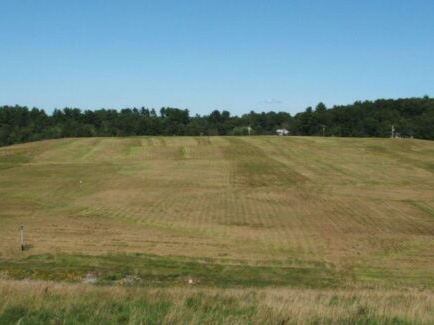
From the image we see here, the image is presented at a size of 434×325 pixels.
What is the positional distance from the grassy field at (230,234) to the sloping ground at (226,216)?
114 millimetres

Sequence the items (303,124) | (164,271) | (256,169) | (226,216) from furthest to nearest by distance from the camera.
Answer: (303,124)
(256,169)
(226,216)
(164,271)

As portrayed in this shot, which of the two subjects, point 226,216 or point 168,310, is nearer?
point 168,310

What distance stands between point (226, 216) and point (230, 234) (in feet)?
19.6

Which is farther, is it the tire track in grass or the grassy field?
the tire track in grass

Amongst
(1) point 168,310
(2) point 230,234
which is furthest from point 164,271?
(1) point 168,310

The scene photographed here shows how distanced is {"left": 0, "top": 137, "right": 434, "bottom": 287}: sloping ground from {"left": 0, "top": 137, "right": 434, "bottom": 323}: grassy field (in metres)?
0.11

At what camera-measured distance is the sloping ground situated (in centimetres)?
2280

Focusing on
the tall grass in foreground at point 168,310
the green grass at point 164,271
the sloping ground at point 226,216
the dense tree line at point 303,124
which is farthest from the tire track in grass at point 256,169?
the dense tree line at point 303,124

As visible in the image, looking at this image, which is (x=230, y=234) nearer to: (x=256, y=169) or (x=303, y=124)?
(x=256, y=169)

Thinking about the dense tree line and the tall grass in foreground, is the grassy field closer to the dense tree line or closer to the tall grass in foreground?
the tall grass in foreground

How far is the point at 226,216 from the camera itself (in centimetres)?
3575

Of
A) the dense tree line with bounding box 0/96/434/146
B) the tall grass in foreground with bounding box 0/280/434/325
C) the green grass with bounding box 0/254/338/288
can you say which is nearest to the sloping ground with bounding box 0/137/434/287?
the green grass with bounding box 0/254/338/288

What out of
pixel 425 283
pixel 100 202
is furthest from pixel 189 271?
pixel 100 202

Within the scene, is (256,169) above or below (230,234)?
above
